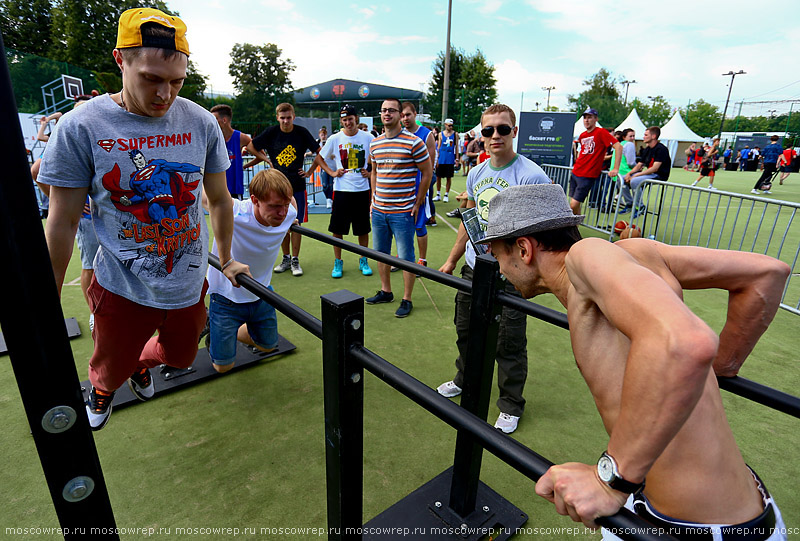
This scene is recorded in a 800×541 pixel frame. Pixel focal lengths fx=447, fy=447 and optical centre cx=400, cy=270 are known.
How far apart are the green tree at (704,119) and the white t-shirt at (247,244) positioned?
230 feet

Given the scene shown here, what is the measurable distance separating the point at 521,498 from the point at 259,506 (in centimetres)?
124

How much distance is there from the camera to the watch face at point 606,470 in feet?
2.77

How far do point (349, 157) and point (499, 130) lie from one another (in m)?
2.72

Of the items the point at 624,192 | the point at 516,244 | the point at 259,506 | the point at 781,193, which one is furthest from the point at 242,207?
the point at 781,193

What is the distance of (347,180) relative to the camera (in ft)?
16.8

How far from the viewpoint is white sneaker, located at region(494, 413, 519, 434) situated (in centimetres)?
260

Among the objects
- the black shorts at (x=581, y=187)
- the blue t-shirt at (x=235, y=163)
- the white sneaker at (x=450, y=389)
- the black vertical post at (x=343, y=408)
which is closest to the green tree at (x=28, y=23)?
the blue t-shirt at (x=235, y=163)

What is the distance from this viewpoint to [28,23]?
29.6 meters

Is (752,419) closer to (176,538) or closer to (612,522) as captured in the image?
(612,522)

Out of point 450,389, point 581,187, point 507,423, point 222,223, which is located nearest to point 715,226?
point 581,187

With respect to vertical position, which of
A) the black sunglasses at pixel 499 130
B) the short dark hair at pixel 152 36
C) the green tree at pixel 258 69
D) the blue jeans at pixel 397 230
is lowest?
the blue jeans at pixel 397 230

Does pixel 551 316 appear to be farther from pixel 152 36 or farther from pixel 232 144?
pixel 232 144

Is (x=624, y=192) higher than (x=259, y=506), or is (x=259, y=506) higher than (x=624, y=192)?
(x=624, y=192)

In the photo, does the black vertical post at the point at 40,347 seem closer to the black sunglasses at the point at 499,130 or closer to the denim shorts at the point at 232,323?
the denim shorts at the point at 232,323
